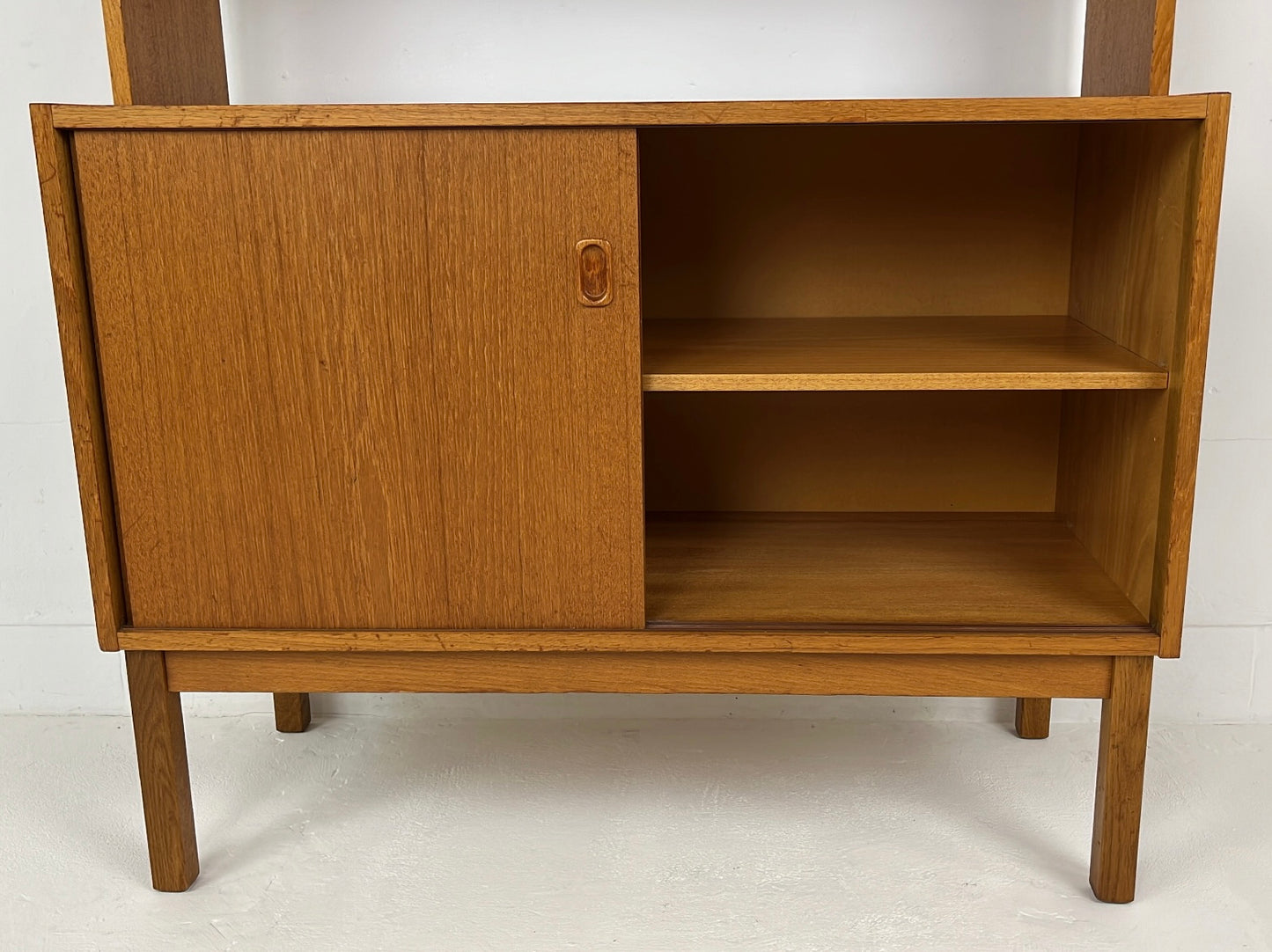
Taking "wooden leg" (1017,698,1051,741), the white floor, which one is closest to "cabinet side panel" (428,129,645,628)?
the white floor

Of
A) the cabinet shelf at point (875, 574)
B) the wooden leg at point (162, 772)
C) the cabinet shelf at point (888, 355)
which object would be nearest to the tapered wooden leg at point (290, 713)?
the wooden leg at point (162, 772)

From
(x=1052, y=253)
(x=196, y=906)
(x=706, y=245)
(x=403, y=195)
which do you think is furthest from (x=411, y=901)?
(x=1052, y=253)

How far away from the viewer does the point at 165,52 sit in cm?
149

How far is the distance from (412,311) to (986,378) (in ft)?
2.08

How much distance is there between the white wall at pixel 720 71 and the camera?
68.6 inches

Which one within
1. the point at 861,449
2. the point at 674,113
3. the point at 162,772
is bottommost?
the point at 162,772

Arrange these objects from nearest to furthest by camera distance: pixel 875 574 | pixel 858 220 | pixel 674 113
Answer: pixel 674 113, pixel 875 574, pixel 858 220

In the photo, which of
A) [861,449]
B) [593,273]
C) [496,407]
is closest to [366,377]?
[496,407]

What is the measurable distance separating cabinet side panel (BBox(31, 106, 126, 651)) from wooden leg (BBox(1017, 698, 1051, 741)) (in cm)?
134

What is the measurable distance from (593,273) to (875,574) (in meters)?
0.58

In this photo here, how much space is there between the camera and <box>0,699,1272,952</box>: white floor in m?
1.42

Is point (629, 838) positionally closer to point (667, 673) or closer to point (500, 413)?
point (667, 673)

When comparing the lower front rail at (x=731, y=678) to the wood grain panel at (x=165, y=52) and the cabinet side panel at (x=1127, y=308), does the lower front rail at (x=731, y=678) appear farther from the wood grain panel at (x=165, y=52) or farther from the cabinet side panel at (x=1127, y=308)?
the wood grain panel at (x=165, y=52)

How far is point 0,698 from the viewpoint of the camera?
210cm
